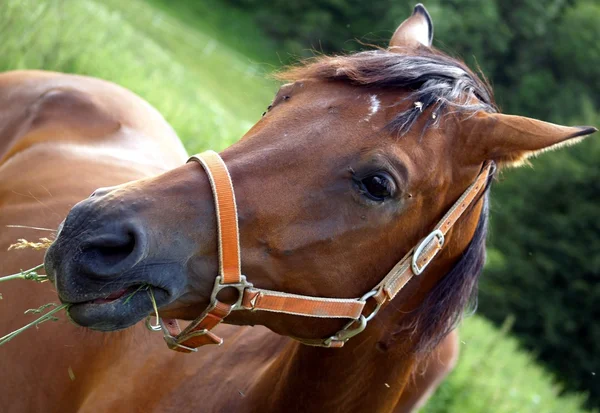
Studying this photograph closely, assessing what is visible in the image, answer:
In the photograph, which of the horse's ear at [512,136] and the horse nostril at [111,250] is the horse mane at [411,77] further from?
the horse nostril at [111,250]

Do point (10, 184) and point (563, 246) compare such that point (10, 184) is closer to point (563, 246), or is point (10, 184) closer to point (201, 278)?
point (201, 278)

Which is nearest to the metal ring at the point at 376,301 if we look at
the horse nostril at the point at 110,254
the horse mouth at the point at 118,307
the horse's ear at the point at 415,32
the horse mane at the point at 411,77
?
the horse mane at the point at 411,77

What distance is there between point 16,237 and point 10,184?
443 millimetres

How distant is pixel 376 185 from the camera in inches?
87.1

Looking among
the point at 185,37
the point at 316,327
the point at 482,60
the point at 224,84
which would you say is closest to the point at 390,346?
the point at 316,327

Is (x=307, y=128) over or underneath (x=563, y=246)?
over

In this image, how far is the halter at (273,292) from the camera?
2.12m

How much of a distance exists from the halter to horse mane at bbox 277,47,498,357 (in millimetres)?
206

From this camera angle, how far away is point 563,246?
57.3ft

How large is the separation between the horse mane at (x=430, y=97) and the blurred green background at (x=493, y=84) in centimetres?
38

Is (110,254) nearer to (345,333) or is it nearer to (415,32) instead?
(345,333)

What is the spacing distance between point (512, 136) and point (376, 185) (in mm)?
495

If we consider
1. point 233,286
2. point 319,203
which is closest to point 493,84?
point 319,203

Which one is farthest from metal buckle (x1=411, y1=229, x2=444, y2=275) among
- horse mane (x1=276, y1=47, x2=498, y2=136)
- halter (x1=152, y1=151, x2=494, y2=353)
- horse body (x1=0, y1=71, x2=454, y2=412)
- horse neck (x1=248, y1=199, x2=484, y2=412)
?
horse body (x1=0, y1=71, x2=454, y2=412)
